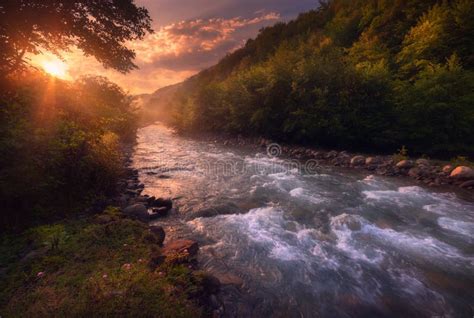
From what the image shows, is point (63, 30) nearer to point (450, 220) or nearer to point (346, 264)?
point (346, 264)

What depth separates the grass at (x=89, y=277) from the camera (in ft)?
10.9

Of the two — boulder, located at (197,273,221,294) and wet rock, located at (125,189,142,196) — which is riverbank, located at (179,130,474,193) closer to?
wet rock, located at (125,189,142,196)

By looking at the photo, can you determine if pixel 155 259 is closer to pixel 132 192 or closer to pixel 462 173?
pixel 132 192

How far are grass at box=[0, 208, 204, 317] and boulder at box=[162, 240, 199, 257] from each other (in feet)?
1.21

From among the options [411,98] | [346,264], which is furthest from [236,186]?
[411,98]

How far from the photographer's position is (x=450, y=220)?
802 centimetres

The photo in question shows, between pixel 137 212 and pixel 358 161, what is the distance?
46.6 ft

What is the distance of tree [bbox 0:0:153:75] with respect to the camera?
7965mm

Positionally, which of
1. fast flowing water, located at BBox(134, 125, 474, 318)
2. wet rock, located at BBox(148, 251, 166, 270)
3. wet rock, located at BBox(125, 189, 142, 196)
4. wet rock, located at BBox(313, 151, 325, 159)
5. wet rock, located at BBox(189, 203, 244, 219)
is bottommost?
fast flowing water, located at BBox(134, 125, 474, 318)

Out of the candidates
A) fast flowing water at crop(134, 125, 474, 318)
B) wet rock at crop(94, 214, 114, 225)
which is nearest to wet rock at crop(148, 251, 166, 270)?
fast flowing water at crop(134, 125, 474, 318)

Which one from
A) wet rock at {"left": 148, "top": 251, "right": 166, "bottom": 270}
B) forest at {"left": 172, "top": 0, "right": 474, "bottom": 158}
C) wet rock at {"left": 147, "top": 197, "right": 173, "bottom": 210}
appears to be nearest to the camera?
wet rock at {"left": 148, "top": 251, "right": 166, "bottom": 270}

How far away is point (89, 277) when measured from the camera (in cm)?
403

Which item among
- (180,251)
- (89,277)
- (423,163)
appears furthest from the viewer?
(423,163)

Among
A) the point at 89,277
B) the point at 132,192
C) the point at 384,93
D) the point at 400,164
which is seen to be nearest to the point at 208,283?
the point at 89,277
